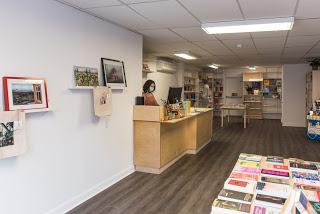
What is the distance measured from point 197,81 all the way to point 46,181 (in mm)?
10255

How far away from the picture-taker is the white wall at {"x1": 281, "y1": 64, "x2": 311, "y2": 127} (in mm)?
10188

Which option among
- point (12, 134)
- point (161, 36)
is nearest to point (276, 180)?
point (12, 134)

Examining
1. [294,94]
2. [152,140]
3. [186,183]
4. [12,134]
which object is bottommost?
[186,183]

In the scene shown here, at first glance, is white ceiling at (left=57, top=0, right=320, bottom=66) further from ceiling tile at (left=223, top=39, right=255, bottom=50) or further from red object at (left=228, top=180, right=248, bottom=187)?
red object at (left=228, top=180, right=248, bottom=187)

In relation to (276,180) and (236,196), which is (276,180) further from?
(236,196)

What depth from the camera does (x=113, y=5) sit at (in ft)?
10.5

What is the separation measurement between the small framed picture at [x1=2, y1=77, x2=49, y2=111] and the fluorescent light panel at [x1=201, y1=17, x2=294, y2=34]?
99.3 inches

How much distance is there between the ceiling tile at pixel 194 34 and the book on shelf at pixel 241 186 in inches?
117

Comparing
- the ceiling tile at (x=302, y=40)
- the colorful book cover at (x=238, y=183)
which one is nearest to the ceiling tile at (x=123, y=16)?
the colorful book cover at (x=238, y=183)

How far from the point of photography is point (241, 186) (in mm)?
1968

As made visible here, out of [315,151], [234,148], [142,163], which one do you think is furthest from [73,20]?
[315,151]

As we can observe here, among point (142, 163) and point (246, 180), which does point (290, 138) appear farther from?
point (246, 180)

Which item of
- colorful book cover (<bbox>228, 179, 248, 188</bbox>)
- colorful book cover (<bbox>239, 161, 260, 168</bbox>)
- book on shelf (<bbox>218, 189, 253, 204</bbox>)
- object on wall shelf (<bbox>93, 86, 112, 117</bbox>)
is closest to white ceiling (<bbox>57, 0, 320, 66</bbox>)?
object on wall shelf (<bbox>93, 86, 112, 117</bbox>)

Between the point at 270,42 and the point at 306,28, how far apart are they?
1.28m
